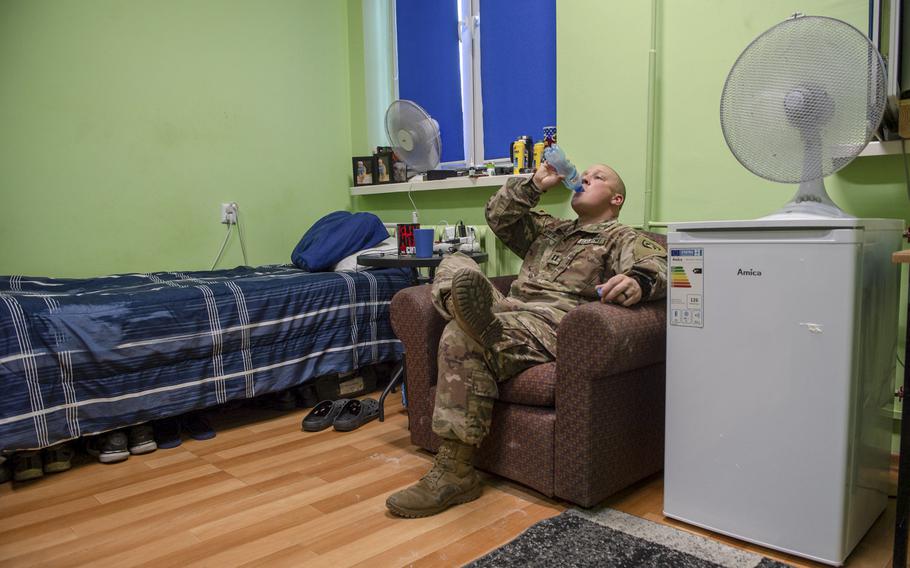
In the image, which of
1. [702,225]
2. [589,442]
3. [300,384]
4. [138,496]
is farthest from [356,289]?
[702,225]

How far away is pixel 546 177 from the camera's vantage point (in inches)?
84.2

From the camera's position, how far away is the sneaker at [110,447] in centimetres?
221

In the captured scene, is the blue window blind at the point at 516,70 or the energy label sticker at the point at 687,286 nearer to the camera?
the energy label sticker at the point at 687,286

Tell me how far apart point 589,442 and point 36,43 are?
287 centimetres

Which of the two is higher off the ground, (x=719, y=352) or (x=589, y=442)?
(x=719, y=352)

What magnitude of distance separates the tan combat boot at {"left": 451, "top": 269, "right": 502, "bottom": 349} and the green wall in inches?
84.0

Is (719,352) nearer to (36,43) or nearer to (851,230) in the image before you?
(851,230)

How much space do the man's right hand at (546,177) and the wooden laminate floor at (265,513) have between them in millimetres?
971

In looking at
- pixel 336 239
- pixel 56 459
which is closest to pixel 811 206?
pixel 336 239

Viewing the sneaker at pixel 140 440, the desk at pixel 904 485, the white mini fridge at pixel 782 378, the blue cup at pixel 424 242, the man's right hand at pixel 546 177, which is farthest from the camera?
the blue cup at pixel 424 242

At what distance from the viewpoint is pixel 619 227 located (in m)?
2.05

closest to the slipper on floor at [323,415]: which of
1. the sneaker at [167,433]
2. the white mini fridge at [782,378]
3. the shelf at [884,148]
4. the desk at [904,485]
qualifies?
the sneaker at [167,433]

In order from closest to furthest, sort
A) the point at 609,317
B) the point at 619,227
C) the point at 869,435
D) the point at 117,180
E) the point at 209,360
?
1. the point at 869,435
2. the point at 609,317
3. the point at 619,227
4. the point at 209,360
5. the point at 117,180

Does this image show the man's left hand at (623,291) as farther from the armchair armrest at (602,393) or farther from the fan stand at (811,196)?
the fan stand at (811,196)
